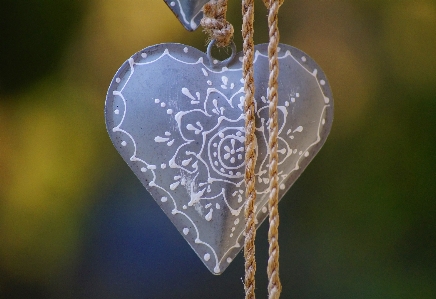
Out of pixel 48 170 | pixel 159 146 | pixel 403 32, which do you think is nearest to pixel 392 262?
pixel 403 32

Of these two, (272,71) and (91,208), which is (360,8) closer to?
(272,71)

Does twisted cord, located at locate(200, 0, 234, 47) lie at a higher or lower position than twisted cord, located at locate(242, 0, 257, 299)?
higher

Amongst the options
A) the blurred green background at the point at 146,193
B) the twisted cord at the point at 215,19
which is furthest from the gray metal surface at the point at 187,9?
the blurred green background at the point at 146,193

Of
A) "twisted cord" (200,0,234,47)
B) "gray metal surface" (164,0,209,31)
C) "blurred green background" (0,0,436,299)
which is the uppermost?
"gray metal surface" (164,0,209,31)

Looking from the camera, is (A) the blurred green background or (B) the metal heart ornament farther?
(A) the blurred green background

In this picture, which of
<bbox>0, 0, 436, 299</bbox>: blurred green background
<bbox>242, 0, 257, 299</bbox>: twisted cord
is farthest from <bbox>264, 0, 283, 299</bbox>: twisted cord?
<bbox>0, 0, 436, 299</bbox>: blurred green background

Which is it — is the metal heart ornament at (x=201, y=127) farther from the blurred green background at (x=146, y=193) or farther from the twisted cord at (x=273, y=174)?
the blurred green background at (x=146, y=193)

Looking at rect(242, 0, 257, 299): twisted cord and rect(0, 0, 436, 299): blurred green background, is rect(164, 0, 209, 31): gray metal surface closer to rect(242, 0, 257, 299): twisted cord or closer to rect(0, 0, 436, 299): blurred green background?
rect(242, 0, 257, 299): twisted cord
